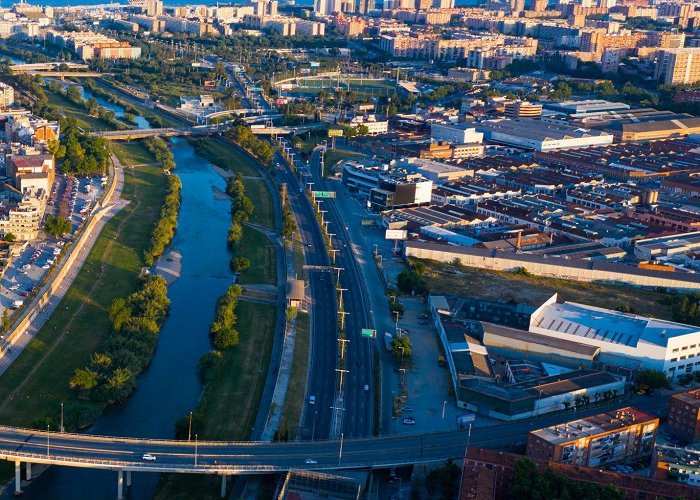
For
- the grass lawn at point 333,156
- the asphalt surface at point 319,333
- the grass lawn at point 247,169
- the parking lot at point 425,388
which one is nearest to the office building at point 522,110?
the grass lawn at point 333,156

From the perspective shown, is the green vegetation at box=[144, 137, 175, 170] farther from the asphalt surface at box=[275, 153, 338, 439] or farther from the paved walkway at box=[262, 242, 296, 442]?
the paved walkway at box=[262, 242, 296, 442]

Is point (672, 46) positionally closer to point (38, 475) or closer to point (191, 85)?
point (191, 85)

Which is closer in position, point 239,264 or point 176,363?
point 176,363

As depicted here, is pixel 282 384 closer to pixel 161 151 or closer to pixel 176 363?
pixel 176 363

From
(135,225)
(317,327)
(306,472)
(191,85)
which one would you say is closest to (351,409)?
(306,472)

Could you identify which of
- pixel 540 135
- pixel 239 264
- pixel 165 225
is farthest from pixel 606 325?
pixel 540 135
